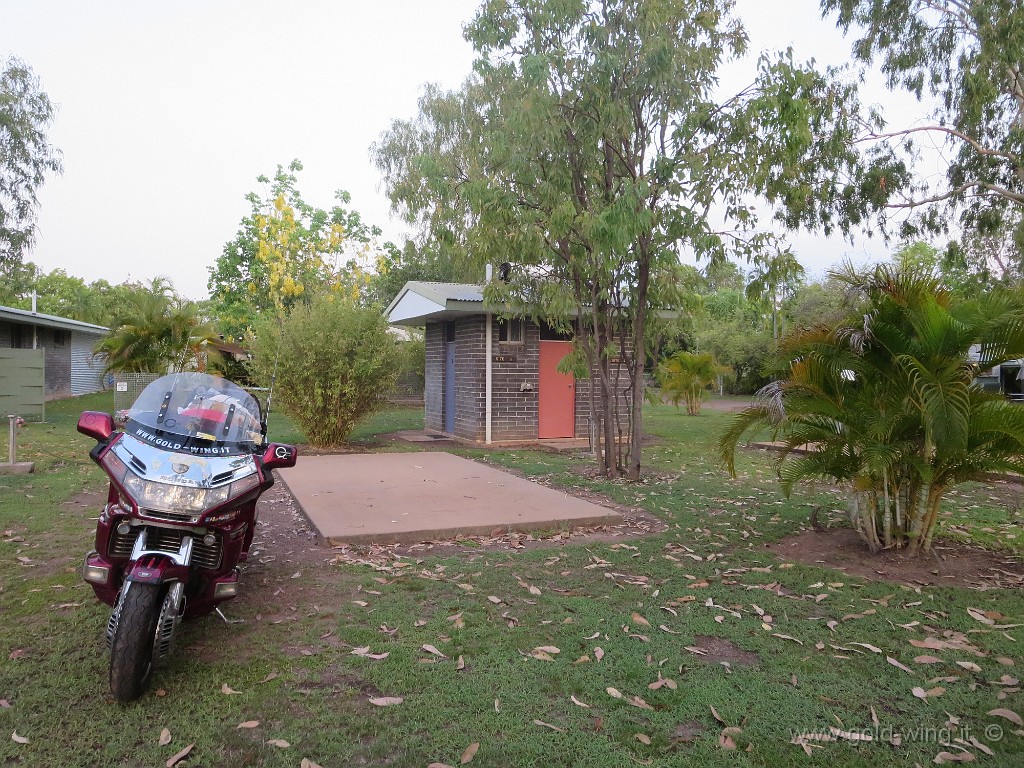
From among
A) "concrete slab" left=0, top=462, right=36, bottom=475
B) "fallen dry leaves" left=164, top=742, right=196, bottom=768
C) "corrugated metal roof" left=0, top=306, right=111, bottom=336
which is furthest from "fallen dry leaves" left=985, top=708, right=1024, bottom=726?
"corrugated metal roof" left=0, top=306, right=111, bottom=336

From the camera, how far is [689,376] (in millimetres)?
22016

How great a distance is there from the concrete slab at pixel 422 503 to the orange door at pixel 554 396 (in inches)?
159

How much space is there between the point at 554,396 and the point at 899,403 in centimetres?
942

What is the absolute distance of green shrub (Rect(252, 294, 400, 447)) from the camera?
476 inches

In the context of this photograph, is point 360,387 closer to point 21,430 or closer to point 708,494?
point 708,494

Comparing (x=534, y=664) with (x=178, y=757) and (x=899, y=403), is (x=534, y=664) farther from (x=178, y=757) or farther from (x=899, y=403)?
(x=899, y=403)

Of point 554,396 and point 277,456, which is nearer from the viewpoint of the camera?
point 277,456

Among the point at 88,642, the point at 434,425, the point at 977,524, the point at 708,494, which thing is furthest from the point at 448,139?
the point at 88,642

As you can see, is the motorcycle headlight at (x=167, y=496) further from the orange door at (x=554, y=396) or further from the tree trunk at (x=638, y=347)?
the orange door at (x=554, y=396)

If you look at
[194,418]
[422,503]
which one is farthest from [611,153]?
[194,418]

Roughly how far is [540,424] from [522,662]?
10.6 metres

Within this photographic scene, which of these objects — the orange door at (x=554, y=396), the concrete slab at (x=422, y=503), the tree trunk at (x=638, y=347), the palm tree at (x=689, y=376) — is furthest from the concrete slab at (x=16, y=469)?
the palm tree at (x=689, y=376)

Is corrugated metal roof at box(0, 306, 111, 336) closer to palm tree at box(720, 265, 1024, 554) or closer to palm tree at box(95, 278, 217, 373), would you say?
palm tree at box(95, 278, 217, 373)

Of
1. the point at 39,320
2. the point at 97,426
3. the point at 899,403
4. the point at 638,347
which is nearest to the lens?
the point at 97,426
